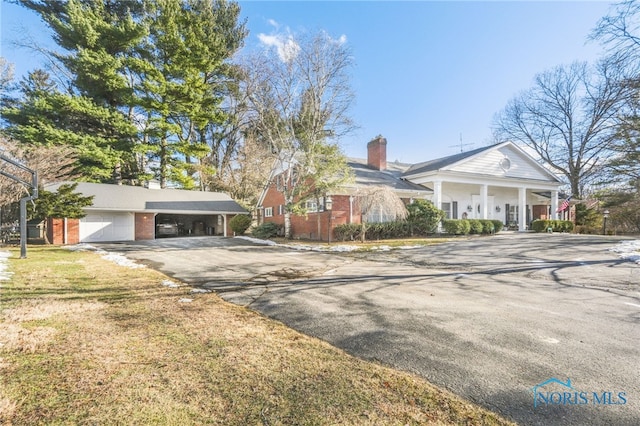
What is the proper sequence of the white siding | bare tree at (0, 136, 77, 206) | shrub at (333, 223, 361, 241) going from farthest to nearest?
the white siding < shrub at (333, 223, 361, 241) < bare tree at (0, 136, 77, 206)

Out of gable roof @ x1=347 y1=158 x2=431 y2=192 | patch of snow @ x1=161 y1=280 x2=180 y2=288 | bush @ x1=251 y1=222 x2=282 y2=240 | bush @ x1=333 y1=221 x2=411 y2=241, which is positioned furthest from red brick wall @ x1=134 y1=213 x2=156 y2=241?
patch of snow @ x1=161 y1=280 x2=180 y2=288

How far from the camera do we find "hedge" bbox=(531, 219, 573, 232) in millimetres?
21062

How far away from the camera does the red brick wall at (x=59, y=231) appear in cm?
1811

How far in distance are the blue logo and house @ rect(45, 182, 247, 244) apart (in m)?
23.3

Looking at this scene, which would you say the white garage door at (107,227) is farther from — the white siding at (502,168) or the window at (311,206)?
the white siding at (502,168)

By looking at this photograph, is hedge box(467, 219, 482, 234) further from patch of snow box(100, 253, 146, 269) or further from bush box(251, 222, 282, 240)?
patch of snow box(100, 253, 146, 269)

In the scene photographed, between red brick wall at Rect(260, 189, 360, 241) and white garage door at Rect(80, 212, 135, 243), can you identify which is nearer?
red brick wall at Rect(260, 189, 360, 241)

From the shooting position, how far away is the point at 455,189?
2277cm

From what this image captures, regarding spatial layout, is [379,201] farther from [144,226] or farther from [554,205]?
[554,205]

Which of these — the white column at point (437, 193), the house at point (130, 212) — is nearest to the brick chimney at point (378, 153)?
the white column at point (437, 193)

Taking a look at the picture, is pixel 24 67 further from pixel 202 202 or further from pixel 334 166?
pixel 334 166

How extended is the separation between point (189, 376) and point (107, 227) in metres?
22.4

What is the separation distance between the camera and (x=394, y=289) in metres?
6.21

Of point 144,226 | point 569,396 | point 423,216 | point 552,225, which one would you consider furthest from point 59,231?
point 552,225
